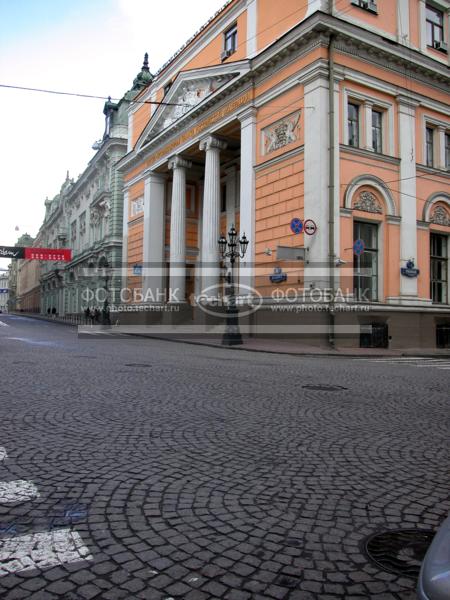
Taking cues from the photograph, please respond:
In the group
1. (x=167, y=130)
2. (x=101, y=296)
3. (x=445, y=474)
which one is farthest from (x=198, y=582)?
(x=101, y=296)

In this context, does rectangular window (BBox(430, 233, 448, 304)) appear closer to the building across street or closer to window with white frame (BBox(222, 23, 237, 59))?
the building across street

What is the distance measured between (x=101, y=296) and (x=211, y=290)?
2119cm

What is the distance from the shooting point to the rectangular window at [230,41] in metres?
27.2

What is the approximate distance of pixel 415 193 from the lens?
22891 mm

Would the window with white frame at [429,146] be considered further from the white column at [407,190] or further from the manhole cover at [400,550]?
the manhole cover at [400,550]

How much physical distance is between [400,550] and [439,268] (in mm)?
24202

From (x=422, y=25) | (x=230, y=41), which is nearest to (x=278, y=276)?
(x=422, y=25)

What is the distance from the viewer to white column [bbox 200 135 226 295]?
2756 cm

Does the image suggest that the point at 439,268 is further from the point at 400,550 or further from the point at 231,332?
the point at 400,550

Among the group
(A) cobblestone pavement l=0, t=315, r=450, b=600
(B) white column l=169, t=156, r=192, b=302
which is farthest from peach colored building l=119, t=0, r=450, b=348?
(A) cobblestone pavement l=0, t=315, r=450, b=600

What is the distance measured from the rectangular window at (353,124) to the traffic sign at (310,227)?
179 inches

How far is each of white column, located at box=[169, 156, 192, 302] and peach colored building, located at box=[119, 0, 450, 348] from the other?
3804 mm

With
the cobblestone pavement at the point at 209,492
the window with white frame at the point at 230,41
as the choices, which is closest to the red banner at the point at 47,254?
the window with white frame at the point at 230,41

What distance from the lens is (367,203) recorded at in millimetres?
21422
